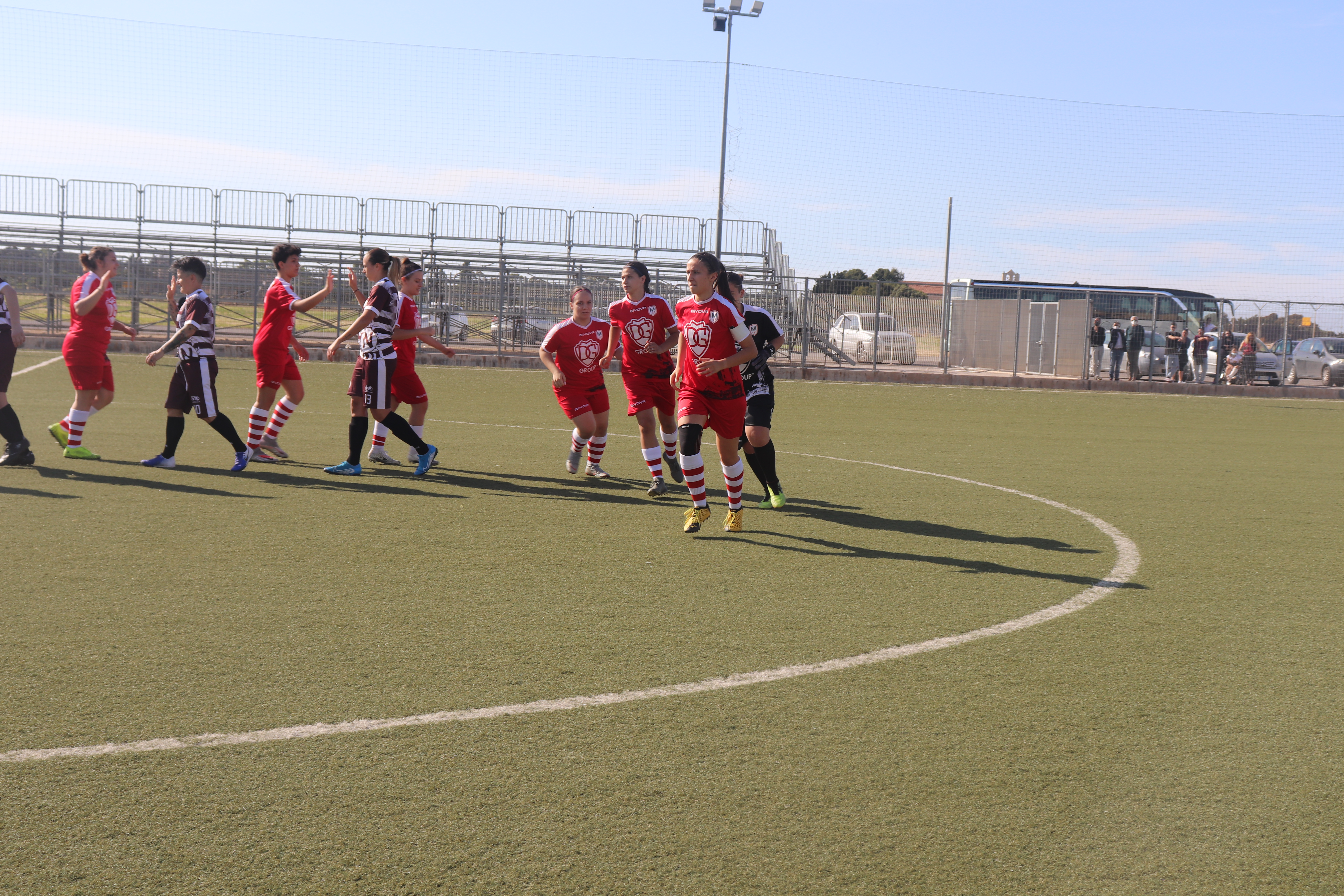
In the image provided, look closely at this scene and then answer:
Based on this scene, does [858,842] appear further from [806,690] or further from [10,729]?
[10,729]

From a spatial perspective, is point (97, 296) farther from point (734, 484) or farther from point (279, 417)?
point (734, 484)

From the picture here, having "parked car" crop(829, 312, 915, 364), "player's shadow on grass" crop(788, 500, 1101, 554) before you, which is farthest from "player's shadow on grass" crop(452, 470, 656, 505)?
"parked car" crop(829, 312, 915, 364)

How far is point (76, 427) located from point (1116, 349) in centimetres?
2700

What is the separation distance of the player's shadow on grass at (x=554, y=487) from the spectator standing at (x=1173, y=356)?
25388 millimetres

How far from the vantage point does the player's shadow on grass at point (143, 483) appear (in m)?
8.53

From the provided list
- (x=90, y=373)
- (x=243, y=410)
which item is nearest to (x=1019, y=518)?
(x=90, y=373)

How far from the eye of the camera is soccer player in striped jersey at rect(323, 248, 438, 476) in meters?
9.68

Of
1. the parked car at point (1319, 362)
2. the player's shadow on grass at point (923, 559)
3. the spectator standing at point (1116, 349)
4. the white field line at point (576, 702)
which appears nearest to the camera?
the white field line at point (576, 702)

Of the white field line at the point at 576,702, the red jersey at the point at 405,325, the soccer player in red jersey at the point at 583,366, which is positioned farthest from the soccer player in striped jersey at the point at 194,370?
the white field line at the point at 576,702

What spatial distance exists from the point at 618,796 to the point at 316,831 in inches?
34.0

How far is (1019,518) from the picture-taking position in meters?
8.59

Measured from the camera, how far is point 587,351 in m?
9.89

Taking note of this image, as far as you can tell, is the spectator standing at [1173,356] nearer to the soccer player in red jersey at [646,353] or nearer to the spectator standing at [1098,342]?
the spectator standing at [1098,342]

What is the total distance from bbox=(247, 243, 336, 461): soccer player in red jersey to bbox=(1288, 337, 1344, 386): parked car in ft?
98.5
